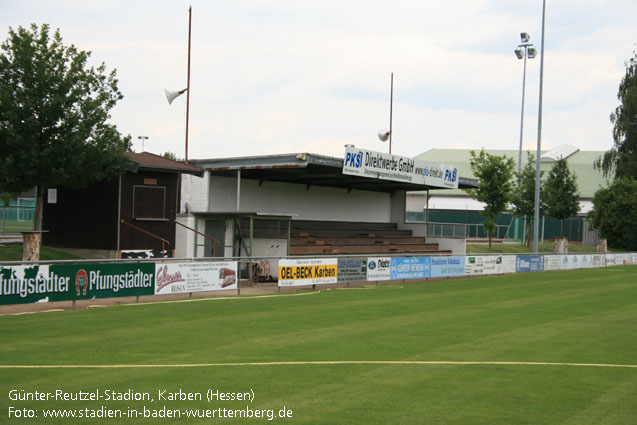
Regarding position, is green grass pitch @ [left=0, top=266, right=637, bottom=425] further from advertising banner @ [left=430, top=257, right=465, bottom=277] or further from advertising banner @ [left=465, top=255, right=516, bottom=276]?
advertising banner @ [left=465, top=255, right=516, bottom=276]

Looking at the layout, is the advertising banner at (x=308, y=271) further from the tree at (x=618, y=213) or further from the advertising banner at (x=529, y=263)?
the tree at (x=618, y=213)

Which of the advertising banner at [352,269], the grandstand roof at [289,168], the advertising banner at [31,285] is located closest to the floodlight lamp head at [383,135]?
the grandstand roof at [289,168]

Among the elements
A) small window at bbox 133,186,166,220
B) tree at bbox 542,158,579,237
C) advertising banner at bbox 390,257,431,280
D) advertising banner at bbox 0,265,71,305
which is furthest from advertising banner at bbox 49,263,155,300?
tree at bbox 542,158,579,237

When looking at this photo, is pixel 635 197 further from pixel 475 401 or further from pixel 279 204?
pixel 475 401

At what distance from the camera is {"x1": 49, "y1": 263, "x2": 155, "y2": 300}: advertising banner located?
57.2ft

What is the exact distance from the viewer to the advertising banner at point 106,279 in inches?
687

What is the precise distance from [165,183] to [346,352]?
1829 centimetres

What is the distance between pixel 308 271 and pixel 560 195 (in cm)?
3759

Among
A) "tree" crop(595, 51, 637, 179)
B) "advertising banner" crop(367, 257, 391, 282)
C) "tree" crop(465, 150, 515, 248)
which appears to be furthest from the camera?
"tree" crop(595, 51, 637, 179)

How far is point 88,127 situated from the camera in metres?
24.3

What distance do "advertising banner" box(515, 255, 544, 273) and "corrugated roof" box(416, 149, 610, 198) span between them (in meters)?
37.6

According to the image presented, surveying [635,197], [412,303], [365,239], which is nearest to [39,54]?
[412,303]

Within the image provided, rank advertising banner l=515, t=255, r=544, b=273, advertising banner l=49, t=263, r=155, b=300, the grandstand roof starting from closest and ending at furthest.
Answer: advertising banner l=49, t=263, r=155, b=300 < the grandstand roof < advertising banner l=515, t=255, r=544, b=273

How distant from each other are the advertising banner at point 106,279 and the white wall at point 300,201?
1037cm
